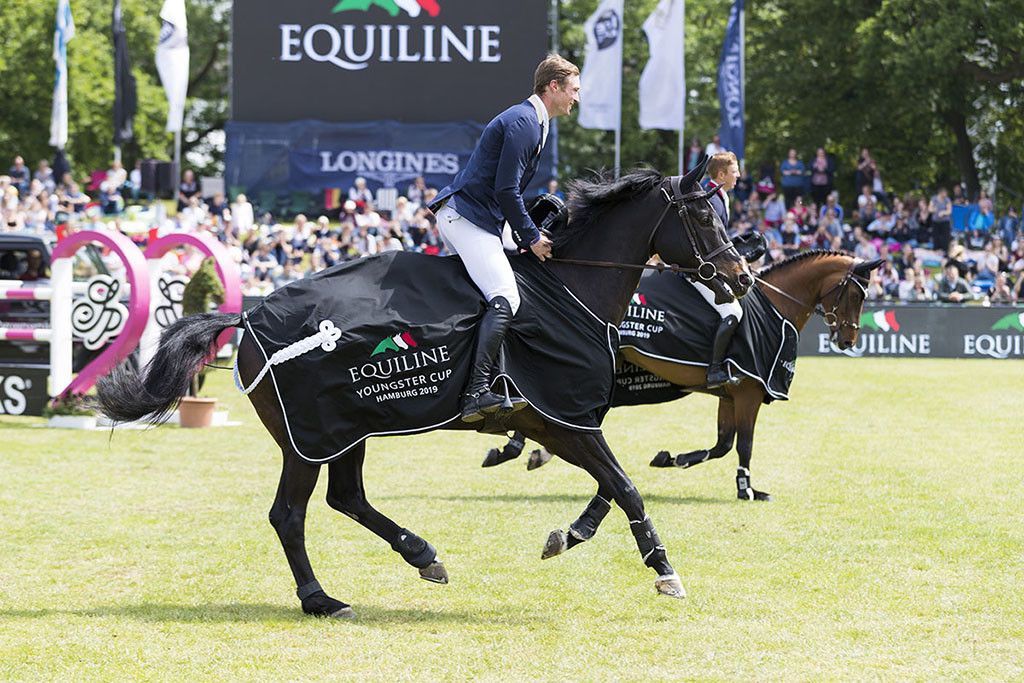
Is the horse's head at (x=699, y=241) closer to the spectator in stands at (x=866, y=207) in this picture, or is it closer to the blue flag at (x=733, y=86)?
the blue flag at (x=733, y=86)

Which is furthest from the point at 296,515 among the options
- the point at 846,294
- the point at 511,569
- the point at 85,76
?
the point at 85,76

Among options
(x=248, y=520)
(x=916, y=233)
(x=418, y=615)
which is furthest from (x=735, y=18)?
(x=418, y=615)

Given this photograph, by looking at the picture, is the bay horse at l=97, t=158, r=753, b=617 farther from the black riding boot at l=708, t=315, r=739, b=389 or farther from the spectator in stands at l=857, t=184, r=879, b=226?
the spectator in stands at l=857, t=184, r=879, b=226

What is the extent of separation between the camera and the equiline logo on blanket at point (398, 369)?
23.7 feet

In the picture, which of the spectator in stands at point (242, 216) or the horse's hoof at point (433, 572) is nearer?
the horse's hoof at point (433, 572)

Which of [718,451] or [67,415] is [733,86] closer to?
[67,415]

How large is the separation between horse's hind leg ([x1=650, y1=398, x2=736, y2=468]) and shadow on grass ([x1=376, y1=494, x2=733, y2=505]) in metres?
0.33

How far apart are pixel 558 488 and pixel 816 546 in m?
3.06

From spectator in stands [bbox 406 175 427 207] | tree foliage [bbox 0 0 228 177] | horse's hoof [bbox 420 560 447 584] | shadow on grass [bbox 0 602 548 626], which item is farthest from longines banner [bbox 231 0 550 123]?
shadow on grass [bbox 0 602 548 626]

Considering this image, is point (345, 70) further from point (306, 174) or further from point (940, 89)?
point (940, 89)

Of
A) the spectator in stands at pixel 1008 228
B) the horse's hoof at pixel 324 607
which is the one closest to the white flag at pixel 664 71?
the spectator in stands at pixel 1008 228

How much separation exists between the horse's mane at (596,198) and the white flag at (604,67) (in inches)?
1013

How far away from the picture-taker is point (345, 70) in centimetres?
3425

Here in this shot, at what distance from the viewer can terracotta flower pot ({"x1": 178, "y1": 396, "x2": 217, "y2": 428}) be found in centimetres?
1556
